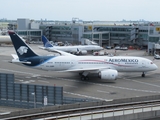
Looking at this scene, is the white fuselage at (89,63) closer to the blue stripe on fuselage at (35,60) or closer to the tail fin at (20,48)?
the blue stripe on fuselage at (35,60)

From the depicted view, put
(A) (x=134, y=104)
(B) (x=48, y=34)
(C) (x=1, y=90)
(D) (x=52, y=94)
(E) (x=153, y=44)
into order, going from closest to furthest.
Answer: (A) (x=134, y=104) → (D) (x=52, y=94) → (C) (x=1, y=90) → (E) (x=153, y=44) → (B) (x=48, y=34)

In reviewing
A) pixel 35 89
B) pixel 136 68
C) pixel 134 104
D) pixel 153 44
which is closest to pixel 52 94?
pixel 35 89

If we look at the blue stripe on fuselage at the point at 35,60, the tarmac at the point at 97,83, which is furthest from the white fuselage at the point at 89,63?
the tarmac at the point at 97,83

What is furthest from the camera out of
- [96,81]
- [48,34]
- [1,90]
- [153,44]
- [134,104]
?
[48,34]

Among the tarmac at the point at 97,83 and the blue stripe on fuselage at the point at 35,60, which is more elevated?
the blue stripe on fuselage at the point at 35,60

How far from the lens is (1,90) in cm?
Answer: 3606

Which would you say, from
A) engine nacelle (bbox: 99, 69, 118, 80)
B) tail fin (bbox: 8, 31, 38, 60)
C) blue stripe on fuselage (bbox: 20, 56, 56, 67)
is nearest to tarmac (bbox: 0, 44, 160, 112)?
engine nacelle (bbox: 99, 69, 118, 80)

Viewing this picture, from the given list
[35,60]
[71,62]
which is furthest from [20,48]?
[71,62]

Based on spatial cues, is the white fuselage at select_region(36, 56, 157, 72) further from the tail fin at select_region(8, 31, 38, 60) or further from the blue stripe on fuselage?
the tail fin at select_region(8, 31, 38, 60)

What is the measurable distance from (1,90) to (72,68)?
16.3 metres

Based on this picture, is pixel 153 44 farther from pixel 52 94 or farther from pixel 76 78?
pixel 52 94

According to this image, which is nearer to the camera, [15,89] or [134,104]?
[134,104]

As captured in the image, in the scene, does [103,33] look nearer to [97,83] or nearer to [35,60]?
[35,60]

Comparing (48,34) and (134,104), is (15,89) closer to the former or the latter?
(134,104)
